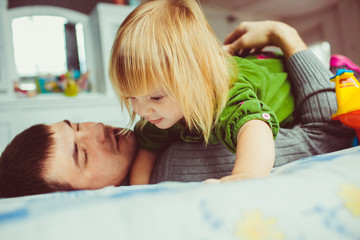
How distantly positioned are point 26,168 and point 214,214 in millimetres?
552

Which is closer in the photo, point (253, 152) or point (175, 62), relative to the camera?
point (253, 152)

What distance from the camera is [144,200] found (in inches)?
11.9

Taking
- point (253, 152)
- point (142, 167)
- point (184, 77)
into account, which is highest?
point (184, 77)

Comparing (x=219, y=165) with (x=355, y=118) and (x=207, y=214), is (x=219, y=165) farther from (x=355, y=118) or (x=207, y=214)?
(x=207, y=214)

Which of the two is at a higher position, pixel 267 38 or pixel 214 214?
pixel 267 38

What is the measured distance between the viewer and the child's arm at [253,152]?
1.63 ft

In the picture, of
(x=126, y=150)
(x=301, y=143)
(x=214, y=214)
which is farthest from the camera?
(x=126, y=150)

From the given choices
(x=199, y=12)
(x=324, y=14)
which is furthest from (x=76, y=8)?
(x=324, y=14)

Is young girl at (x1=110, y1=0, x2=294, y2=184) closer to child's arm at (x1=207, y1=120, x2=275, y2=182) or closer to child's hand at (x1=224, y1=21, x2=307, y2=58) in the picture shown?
child's arm at (x1=207, y1=120, x2=275, y2=182)

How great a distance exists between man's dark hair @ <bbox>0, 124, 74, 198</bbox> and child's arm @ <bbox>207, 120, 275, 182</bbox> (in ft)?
1.43

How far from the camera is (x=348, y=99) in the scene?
25.5 inches

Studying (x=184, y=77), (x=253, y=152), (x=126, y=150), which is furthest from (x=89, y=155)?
(x=253, y=152)

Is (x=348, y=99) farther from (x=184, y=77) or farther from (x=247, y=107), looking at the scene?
(x=184, y=77)

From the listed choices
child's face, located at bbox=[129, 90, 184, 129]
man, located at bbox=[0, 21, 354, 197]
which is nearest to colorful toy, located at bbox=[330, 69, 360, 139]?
man, located at bbox=[0, 21, 354, 197]
